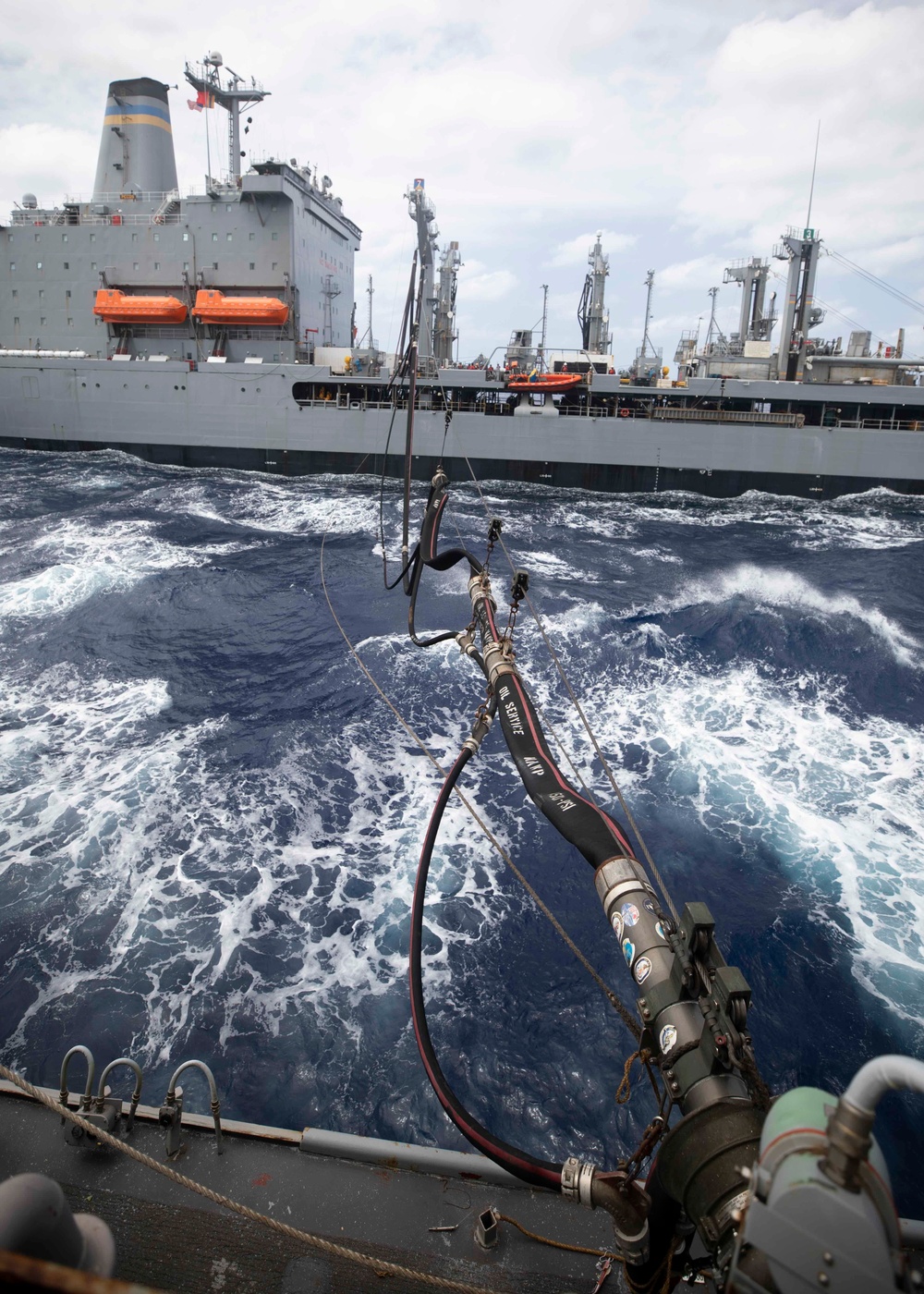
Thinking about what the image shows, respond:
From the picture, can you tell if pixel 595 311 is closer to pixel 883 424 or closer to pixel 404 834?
pixel 883 424

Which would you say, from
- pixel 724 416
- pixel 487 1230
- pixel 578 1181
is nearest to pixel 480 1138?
pixel 578 1181

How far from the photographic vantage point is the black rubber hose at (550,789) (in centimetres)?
282

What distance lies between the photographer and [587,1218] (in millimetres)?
3109

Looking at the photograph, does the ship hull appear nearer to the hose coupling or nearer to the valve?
the hose coupling

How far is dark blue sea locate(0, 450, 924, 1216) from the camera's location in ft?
17.3

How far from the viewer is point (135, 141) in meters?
29.5

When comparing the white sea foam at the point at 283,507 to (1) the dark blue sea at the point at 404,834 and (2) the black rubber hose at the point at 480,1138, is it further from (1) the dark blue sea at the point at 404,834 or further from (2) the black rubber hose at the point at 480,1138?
(2) the black rubber hose at the point at 480,1138

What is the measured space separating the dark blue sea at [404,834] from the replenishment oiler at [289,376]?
13435 millimetres

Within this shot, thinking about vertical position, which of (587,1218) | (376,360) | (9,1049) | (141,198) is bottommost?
(9,1049)

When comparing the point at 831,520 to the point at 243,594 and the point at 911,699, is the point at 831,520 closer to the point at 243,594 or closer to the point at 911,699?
the point at 911,699

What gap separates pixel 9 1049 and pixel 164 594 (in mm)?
10363

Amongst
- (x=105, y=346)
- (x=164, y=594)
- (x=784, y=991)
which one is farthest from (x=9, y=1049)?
(x=105, y=346)

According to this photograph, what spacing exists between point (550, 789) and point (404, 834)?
4.98 metres

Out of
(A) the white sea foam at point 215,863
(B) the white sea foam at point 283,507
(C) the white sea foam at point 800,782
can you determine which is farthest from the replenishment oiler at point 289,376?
(A) the white sea foam at point 215,863
